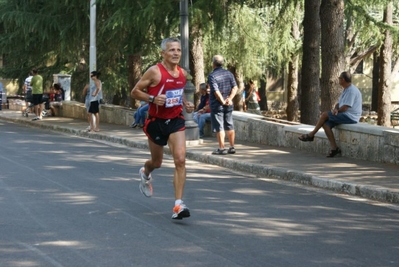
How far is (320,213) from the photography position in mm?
10109

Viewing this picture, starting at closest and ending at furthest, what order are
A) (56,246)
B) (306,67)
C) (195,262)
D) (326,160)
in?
1. (195,262)
2. (56,246)
3. (326,160)
4. (306,67)

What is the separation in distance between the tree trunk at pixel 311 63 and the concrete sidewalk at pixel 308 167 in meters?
4.14

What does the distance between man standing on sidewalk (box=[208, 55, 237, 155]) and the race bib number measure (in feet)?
20.7

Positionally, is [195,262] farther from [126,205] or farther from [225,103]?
[225,103]

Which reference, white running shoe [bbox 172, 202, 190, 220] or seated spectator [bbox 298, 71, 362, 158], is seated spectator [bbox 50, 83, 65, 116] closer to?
seated spectator [bbox 298, 71, 362, 158]

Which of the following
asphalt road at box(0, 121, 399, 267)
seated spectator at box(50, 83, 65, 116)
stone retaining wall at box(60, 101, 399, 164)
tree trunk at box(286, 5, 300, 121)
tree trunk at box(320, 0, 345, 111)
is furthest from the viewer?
tree trunk at box(286, 5, 300, 121)

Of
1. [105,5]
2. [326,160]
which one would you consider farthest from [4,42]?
[326,160]

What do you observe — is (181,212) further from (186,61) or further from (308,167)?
(186,61)

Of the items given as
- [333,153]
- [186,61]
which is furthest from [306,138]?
[186,61]

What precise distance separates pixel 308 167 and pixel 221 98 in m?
2.66

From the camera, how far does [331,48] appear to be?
19531 mm

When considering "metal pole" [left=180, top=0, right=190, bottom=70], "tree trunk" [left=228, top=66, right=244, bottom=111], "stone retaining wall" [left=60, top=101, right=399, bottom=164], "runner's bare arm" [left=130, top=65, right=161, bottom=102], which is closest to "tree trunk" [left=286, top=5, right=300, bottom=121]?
"tree trunk" [left=228, top=66, right=244, bottom=111]

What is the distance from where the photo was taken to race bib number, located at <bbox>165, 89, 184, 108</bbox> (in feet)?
31.2

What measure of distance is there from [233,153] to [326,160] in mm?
2103
